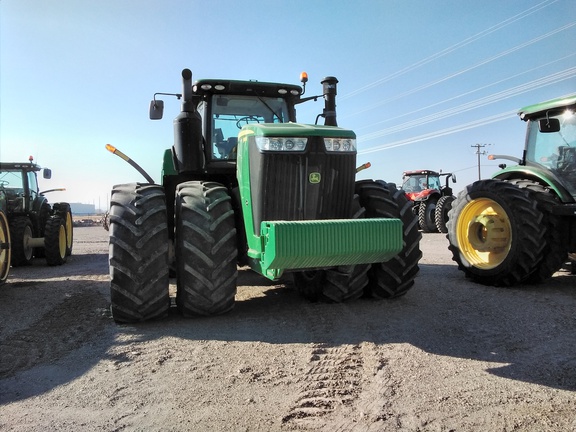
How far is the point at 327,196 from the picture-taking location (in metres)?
4.36

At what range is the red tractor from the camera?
16.5 meters

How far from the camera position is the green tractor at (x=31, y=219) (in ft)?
33.2

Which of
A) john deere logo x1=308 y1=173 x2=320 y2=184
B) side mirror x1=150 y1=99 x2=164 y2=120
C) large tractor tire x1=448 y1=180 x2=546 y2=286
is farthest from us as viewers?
large tractor tire x1=448 y1=180 x2=546 y2=286

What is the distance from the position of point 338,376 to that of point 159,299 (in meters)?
1.98

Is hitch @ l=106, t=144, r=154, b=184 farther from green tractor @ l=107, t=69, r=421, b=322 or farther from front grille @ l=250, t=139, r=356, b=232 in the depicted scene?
front grille @ l=250, t=139, r=356, b=232

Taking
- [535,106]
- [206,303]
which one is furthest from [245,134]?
[535,106]

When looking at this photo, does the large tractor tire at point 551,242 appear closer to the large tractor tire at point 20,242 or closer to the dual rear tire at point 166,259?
the dual rear tire at point 166,259

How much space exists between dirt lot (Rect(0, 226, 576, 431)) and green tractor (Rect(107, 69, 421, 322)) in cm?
28

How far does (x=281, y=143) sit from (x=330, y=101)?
1.71 metres

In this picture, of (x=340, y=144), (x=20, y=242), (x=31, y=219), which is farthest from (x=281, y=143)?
(x=31, y=219)

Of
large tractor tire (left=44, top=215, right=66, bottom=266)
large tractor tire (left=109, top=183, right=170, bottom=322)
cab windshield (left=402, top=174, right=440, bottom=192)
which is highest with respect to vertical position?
cab windshield (left=402, top=174, right=440, bottom=192)

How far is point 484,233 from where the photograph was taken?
22.0ft

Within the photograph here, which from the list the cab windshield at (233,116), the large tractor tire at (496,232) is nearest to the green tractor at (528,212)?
the large tractor tire at (496,232)

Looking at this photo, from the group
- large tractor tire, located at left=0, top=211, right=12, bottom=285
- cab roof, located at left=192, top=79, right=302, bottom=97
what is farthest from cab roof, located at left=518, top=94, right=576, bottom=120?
large tractor tire, located at left=0, top=211, right=12, bottom=285
